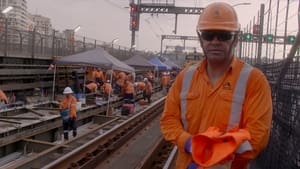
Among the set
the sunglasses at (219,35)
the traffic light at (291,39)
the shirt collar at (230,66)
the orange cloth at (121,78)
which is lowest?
the orange cloth at (121,78)

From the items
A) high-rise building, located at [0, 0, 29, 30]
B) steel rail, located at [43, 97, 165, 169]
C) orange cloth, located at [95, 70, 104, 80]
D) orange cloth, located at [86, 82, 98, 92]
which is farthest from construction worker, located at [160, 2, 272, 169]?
orange cloth, located at [95, 70, 104, 80]

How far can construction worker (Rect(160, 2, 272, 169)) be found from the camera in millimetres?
2602

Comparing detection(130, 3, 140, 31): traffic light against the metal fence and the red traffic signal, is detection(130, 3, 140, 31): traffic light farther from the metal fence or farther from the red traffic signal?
the metal fence

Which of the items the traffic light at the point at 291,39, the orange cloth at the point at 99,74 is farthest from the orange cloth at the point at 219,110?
the orange cloth at the point at 99,74

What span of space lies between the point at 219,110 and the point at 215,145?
1.05ft

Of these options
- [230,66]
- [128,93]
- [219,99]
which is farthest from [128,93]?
[219,99]

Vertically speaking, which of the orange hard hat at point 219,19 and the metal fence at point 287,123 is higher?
the orange hard hat at point 219,19

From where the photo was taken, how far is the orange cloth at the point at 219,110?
Result: 2604 mm

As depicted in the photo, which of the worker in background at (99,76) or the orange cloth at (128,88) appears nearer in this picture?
the orange cloth at (128,88)

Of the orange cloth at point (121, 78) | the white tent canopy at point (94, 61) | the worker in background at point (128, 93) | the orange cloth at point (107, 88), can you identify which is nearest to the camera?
the white tent canopy at point (94, 61)

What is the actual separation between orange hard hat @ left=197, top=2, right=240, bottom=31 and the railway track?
25.1 ft

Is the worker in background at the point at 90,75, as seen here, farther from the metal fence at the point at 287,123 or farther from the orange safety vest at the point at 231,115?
the orange safety vest at the point at 231,115

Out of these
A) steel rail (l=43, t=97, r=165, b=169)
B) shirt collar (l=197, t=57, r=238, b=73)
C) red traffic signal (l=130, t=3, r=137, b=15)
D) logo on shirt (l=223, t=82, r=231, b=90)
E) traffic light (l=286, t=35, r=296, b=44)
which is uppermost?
red traffic signal (l=130, t=3, r=137, b=15)

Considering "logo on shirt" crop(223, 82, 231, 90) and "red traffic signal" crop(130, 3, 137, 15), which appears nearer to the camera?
"logo on shirt" crop(223, 82, 231, 90)
